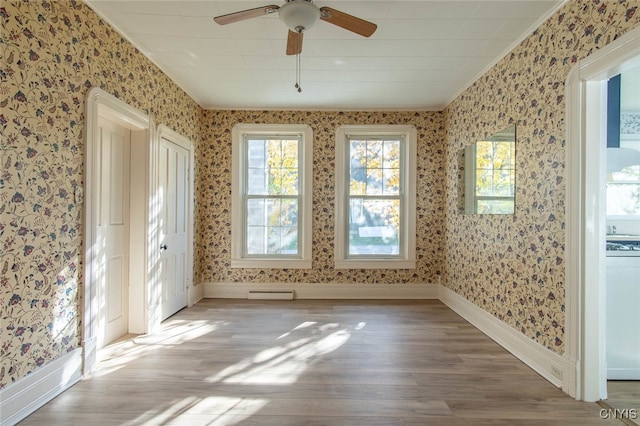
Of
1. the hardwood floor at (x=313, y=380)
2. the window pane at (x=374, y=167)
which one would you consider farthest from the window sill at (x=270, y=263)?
the window pane at (x=374, y=167)

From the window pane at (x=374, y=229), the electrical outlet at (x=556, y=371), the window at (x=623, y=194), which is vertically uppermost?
the window at (x=623, y=194)

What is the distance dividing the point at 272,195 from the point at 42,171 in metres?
2.89

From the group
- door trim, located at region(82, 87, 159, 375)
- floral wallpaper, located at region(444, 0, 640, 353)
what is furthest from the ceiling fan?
floral wallpaper, located at region(444, 0, 640, 353)

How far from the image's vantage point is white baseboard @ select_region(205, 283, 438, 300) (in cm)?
459

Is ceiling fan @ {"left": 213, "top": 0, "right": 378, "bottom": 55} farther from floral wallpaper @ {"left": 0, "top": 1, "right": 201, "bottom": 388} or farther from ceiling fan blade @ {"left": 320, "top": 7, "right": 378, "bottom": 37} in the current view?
floral wallpaper @ {"left": 0, "top": 1, "right": 201, "bottom": 388}

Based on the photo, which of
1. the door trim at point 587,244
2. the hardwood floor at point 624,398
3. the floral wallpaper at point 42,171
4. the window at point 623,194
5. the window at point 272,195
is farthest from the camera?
the window at point 272,195

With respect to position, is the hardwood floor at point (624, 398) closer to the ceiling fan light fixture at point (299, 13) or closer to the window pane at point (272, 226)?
the ceiling fan light fixture at point (299, 13)

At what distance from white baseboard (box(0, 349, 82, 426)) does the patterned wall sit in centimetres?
239

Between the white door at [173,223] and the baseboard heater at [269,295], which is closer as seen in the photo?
the white door at [173,223]

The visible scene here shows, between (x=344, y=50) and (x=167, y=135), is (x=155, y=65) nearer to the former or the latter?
(x=167, y=135)

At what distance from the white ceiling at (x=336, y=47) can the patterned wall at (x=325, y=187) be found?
1.36ft

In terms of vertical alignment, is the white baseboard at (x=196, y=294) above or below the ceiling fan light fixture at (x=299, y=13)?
below

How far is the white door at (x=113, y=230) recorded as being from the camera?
281 cm

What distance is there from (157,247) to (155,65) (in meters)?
1.90
